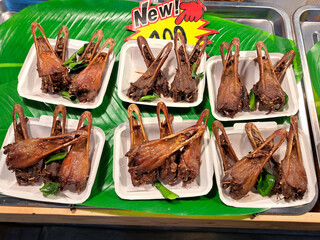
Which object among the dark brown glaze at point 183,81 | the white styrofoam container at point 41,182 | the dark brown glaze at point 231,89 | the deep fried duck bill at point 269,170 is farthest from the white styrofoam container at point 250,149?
the white styrofoam container at point 41,182

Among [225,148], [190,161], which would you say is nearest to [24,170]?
[190,161]

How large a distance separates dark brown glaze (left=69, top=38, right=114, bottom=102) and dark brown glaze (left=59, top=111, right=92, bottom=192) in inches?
17.3

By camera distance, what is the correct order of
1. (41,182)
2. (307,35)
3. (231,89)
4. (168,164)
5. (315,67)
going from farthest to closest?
(307,35), (315,67), (231,89), (41,182), (168,164)

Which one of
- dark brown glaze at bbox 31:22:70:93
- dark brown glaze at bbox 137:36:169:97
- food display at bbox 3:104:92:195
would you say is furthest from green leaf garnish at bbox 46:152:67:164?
dark brown glaze at bbox 137:36:169:97

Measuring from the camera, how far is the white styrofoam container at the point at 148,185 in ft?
6.86

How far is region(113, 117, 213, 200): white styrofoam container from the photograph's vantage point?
6.86 ft

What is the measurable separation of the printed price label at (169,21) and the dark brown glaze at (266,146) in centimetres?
113

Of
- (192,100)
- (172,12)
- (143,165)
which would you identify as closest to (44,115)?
(143,165)

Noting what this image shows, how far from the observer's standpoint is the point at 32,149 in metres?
2.00

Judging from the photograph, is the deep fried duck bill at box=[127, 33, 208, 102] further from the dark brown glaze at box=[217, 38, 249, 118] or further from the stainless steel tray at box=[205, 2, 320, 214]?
the stainless steel tray at box=[205, 2, 320, 214]

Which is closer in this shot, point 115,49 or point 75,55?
point 75,55

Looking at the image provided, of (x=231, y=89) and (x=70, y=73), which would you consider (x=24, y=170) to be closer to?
(x=70, y=73)

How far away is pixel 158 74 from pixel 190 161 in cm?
90

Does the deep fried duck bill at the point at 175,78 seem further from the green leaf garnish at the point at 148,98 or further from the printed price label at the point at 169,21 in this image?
the printed price label at the point at 169,21
